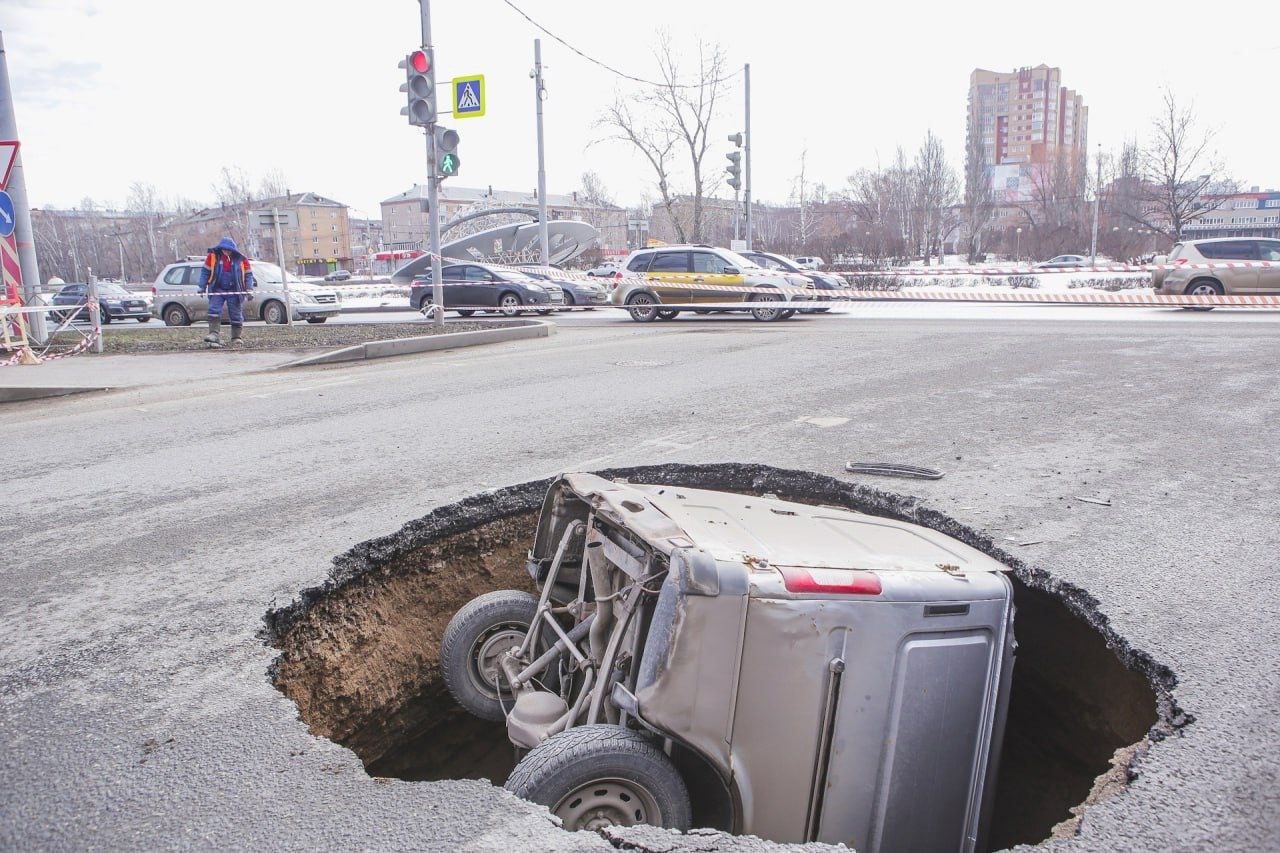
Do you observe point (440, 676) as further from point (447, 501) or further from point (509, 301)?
point (509, 301)

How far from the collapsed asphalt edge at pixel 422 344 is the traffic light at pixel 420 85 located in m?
3.51

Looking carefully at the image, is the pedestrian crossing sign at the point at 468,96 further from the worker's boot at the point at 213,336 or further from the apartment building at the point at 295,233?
the apartment building at the point at 295,233

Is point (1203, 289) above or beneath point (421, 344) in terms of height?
above

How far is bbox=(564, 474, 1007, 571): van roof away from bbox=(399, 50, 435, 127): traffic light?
12.4 metres

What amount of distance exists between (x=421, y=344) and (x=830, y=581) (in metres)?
12.0

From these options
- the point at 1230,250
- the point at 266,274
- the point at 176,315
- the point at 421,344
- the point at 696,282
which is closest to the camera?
the point at 421,344

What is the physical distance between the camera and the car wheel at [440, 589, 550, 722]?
3531mm

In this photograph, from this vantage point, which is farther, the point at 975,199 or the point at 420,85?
the point at 975,199

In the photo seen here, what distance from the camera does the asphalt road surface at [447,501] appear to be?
2281 mm

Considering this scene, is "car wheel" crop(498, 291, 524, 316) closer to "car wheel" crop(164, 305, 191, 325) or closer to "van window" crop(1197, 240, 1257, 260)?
"car wheel" crop(164, 305, 191, 325)

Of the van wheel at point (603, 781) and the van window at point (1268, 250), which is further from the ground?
the van window at point (1268, 250)

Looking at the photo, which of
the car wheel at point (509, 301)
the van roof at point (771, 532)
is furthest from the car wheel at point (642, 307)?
the van roof at point (771, 532)

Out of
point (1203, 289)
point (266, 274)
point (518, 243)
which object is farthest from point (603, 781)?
point (518, 243)

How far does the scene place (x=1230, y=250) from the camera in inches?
784
